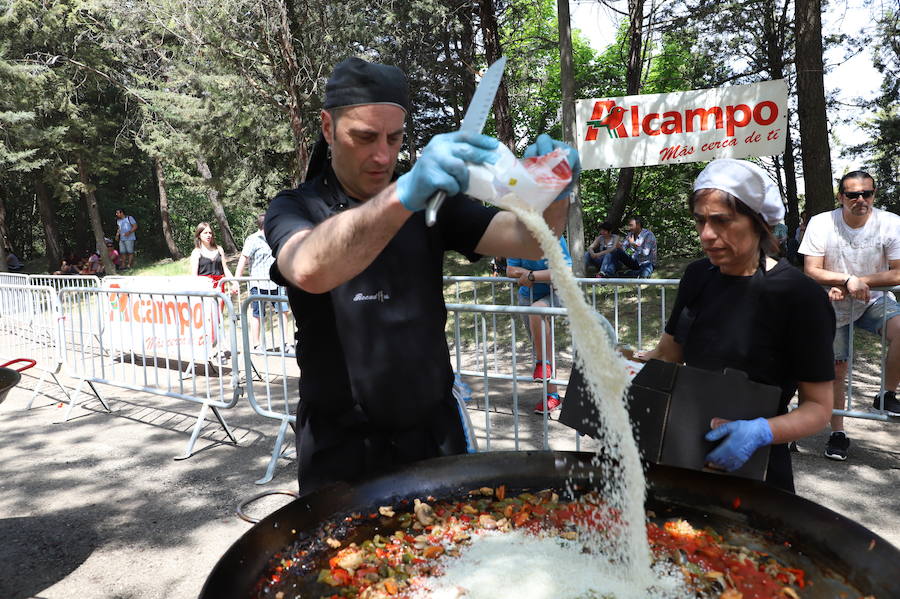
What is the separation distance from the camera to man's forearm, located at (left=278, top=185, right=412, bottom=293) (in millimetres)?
1443

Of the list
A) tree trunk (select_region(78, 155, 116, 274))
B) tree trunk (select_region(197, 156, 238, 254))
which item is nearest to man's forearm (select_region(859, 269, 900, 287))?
tree trunk (select_region(197, 156, 238, 254))

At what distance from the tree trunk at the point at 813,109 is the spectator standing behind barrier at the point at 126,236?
22.9 metres

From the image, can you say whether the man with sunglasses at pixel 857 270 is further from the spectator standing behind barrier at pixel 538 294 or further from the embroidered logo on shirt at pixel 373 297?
the embroidered logo on shirt at pixel 373 297

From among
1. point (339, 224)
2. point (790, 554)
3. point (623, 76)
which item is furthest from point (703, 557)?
point (623, 76)

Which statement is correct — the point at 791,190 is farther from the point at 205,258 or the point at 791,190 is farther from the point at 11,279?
the point at 11,279

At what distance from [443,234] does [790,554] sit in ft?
4.26

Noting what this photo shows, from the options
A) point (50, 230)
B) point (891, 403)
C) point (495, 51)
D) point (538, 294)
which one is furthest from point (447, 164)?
point (50, 230)

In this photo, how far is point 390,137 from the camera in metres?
1.83

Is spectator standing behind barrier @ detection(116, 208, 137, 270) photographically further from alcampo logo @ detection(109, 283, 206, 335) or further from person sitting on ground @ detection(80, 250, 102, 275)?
alcampo logo @ detection(109, 283, 206, 335)

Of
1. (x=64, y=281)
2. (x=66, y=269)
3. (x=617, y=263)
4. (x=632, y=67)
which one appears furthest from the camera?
(x=66, y=269)

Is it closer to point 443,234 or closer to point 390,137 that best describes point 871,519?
point 443,234

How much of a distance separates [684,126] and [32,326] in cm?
891

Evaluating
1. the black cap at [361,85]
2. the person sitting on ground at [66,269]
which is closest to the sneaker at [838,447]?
the black cap at [361,85]

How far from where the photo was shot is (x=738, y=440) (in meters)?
1.78
